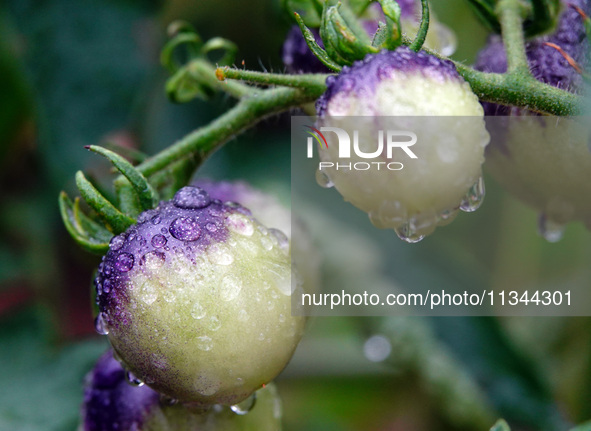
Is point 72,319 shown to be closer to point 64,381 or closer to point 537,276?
point 64,381

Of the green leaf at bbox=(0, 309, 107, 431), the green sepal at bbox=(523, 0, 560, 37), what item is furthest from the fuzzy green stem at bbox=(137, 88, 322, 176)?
the green leaf at bbox=(0, 309, 107, 431)

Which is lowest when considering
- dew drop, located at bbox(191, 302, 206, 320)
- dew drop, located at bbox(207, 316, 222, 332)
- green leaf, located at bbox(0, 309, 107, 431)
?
green leaf, located at bbox(0, 309, 107, 431)

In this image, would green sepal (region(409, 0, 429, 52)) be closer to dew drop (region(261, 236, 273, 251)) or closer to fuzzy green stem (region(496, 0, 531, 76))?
fuzzy green stem (region(496, 0, 531, 76))

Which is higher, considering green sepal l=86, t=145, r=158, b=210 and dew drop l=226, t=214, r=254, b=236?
green sepal l=86, t=145, r=158, b=210

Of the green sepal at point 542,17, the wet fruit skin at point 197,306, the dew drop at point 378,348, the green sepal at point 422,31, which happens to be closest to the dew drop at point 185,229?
the wet fruit skin at point 197,306

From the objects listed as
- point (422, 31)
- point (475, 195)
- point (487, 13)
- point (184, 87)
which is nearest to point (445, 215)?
point (475, 195)

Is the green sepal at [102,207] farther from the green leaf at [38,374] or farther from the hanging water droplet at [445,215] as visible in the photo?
the green leaf at [38,374]
